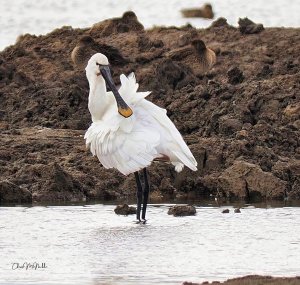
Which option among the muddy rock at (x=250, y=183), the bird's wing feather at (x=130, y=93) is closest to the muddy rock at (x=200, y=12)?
the muddy rock at (x=250, y=183)

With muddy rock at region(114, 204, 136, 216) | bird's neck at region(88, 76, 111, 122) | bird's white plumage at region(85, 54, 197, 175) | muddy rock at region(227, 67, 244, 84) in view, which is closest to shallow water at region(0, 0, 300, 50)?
muddy rock at region(227, 67, 244, 84)

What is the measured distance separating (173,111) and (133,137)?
20.5ft

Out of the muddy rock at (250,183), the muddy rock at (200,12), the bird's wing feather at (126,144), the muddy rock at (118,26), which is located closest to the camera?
the bird's wing feather at (126,144)

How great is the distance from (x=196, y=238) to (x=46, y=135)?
6.95 m

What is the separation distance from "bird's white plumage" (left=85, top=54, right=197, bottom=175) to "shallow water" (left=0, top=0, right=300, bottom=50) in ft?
49.6

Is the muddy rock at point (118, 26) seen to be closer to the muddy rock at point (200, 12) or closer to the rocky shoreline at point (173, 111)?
the rocky shoreline at point (173, 111)

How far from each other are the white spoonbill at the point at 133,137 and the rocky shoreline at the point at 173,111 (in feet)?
6.10

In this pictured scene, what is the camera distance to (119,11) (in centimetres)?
3328

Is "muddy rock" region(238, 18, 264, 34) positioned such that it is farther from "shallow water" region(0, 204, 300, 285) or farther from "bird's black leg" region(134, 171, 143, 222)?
"bird's black leg" region(134, 171, 143, 222)

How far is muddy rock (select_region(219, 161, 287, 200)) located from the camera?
52.1 feet

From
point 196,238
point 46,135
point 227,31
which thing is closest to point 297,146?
point 46,135

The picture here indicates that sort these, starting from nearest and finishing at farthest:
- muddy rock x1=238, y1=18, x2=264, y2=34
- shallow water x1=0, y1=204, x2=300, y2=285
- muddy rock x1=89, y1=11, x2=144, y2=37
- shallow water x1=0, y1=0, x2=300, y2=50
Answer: shallow water x1=0, y1=204, x2=300, y2=285, muddy rock x1=238, y1=18, x2=264, y2=34, muddy rock x1=89, y1=11, x2=144, y2=37, shallow water x1=0, y1=0, x2=300, y2=50

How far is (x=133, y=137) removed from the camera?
13.7 m

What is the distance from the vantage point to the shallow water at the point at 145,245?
10102mm
